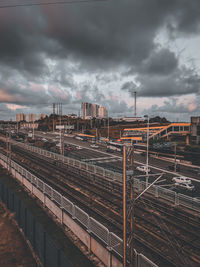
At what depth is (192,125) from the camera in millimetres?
50906

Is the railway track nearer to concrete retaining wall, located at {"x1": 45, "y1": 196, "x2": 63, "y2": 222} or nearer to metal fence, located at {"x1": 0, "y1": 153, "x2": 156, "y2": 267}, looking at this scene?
metal fence, located at {"x1": 0, "y1": 153, "x2": 156, "y2": 267}

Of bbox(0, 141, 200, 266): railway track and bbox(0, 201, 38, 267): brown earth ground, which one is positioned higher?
bbox(0, 141, 200, 266): railway track

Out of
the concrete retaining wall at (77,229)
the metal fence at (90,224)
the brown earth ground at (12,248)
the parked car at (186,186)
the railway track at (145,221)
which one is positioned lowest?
the brown earth ground at (12,248)

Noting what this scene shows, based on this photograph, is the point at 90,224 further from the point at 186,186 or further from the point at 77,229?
the point at 186,186

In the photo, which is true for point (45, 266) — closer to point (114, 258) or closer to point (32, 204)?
point (114, 258)

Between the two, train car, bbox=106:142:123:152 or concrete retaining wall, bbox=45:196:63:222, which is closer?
concrete retaining wall, bbox=45:196:63:222

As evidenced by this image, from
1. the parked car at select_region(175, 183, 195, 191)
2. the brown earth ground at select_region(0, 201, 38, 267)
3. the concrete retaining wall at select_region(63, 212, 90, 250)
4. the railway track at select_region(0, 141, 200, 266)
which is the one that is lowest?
the brown earth ground at select_region(0, 201, 38, 267)

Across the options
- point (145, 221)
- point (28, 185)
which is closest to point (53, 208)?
point (28, 185)

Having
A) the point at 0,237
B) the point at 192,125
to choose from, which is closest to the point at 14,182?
the point at 0,237

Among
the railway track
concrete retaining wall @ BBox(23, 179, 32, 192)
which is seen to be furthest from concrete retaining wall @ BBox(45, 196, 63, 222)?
concrete retaining wall @ BBox(23, 179, 32, 192)

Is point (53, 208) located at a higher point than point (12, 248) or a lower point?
higher

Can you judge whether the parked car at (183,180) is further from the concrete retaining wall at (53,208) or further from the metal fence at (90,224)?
the concrete retaining wall at (53,208)

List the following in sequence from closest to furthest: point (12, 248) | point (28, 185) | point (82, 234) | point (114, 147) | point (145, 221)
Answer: point (82, 234) → point (12, 248) → point (145, 221) → point (28, 185) → point (114, 147)

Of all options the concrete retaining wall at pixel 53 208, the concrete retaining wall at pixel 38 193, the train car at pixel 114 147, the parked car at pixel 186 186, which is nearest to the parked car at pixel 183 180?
the parked car at pixel 186 186
